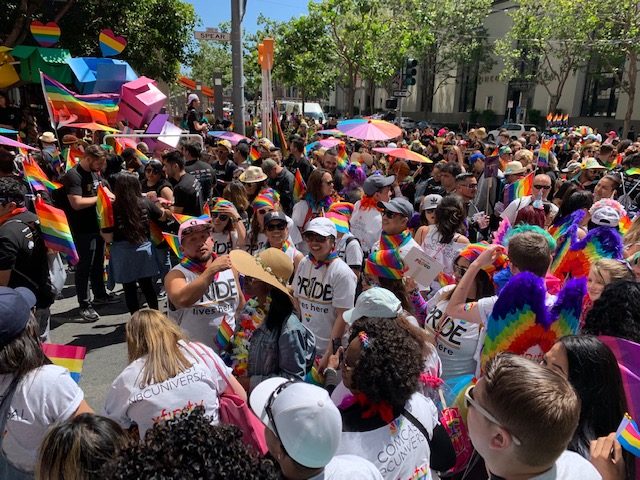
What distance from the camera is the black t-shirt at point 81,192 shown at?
5652 millimetres

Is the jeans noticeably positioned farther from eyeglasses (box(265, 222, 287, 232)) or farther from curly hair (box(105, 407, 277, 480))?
curly hair (box(105, 407, 277, 480))

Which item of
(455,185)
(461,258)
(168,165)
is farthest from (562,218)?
(168,165)

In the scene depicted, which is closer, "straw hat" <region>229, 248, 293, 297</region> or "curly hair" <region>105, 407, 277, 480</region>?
"curly hair" <region>105, 407, 277, 480</region>

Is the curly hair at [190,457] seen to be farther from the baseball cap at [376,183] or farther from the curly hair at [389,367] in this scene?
the baseball cap at [376,183]

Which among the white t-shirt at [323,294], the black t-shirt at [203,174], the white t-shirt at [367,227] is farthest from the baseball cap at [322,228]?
the black t-shirt at [203,174]

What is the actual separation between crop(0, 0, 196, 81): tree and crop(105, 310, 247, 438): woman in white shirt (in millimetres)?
18120

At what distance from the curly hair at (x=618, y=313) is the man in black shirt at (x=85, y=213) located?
525cm

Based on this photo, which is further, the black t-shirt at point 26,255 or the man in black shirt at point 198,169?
the man in black shirt at point 198,169

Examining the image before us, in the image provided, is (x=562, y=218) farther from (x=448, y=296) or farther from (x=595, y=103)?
(x=595, y=103)

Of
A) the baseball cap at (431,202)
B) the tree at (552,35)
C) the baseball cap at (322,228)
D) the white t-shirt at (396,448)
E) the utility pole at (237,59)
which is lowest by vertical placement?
the white t-shirt at (396,448)

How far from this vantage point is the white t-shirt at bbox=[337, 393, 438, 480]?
1.82 meters

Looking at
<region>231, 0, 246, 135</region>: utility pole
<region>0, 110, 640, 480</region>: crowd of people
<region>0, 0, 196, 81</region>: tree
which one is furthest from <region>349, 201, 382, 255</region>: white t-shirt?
<region>0, 0, 196, 81</region>: tree

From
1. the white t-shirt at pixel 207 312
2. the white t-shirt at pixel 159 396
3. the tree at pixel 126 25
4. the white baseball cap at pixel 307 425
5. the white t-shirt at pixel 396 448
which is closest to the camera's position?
the white baseball cap at pixel 307 425

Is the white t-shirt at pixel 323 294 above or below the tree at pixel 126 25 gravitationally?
below
